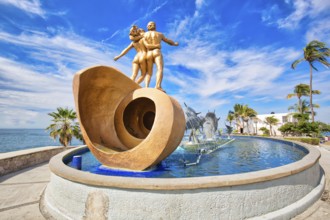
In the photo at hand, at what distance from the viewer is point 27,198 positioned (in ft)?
19.8

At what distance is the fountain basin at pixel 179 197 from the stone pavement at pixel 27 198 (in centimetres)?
53

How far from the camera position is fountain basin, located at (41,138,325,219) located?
396cm

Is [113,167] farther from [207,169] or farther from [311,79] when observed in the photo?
[311,79]

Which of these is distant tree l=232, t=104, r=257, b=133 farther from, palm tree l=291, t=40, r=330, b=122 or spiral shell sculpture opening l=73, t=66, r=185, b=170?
spiral shell sculpture opening l=73, t=66, r=185, b=170

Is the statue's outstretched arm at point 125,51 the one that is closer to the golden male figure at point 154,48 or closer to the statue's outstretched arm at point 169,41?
the golden male figure at point 154,48

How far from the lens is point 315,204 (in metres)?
5.32

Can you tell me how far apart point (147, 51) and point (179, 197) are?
675 cm

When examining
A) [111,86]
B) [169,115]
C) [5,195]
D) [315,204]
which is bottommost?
[5,195]

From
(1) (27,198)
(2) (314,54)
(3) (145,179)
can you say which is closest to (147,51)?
(3) (145,179)

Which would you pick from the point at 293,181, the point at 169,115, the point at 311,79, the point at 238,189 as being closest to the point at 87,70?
the point at 169,115

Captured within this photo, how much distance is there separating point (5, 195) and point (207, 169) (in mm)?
6520

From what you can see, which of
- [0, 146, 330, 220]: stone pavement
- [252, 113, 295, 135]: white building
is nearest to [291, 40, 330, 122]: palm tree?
[252, 113, 295, 135]: white building

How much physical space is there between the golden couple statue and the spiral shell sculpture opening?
1.49 metres

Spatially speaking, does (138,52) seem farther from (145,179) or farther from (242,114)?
(242,114)
